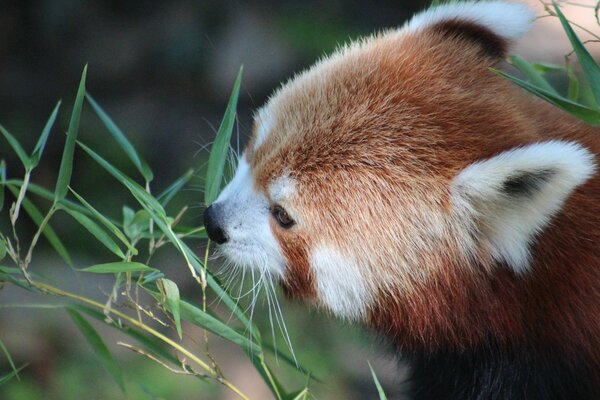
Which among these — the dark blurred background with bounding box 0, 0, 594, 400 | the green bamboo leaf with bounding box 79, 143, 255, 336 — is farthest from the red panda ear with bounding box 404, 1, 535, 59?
the dark blurred background with bounding box 0, 0, 594, 400

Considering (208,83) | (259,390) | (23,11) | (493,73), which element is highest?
(493,73)

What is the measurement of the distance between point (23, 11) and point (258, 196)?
3.13 m

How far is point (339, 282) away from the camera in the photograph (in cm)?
226

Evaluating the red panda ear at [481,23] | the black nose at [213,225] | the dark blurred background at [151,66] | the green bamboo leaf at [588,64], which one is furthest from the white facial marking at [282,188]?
the dark blurred background at [151,66]

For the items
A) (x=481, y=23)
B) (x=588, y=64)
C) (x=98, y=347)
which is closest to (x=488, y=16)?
(x=481, y=23)

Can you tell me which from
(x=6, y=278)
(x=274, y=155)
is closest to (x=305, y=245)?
(x=274, y=155)

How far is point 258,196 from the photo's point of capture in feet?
7.67

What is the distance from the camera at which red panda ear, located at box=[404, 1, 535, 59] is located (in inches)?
98.1

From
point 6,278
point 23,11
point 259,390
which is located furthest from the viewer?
point 23,11

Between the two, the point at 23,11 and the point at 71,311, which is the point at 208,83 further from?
the point at 71,311

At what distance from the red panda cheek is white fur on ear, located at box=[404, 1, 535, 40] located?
76 centimetres

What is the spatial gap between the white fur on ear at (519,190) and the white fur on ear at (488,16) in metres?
0.62

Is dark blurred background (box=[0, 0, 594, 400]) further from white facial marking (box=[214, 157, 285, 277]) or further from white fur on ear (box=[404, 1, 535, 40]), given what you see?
white facial marking (box=[214, 157, 285, 277])

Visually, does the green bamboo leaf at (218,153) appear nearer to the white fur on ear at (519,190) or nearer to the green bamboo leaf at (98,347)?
the green bamboo leaf at (98,347)
